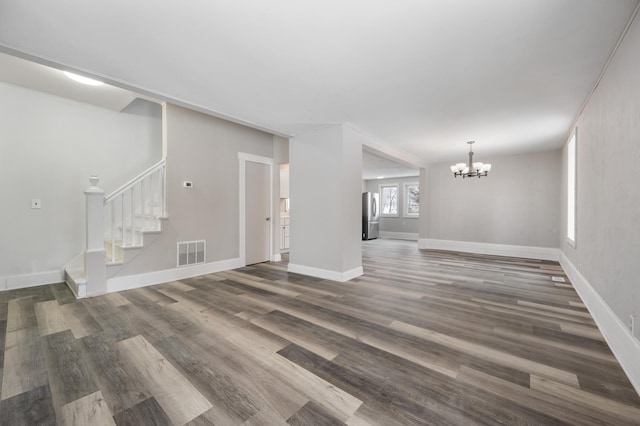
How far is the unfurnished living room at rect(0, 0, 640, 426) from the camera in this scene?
1.64 metres

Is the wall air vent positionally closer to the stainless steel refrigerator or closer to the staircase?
the staircase

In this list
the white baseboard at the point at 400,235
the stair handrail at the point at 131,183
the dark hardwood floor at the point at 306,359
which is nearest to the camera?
the dark hardwood floor at the point at 306,359

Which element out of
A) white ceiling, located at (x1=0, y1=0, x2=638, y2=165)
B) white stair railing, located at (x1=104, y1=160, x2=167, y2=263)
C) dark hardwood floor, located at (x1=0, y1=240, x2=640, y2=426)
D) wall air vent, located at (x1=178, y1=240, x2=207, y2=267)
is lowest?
dark hardwood floor, located at (x1=0, y1=240, x2=640, y2=426)

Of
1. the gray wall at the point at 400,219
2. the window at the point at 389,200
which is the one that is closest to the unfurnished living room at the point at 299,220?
the gray wall at the point at 400,219

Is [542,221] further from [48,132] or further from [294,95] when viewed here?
[48,132]

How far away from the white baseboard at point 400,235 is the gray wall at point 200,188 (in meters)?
7.18

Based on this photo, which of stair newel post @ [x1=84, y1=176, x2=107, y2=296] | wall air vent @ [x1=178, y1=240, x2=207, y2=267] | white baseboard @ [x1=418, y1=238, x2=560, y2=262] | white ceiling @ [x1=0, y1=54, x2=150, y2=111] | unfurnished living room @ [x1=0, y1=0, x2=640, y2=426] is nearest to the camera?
unfurnished living room @ [x1=0, y1=0, x2=640, y2=426]

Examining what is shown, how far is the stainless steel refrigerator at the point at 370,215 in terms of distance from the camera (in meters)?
10.0

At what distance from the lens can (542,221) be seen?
6.08 metres

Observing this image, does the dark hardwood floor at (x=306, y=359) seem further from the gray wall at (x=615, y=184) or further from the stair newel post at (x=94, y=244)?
the gray wall at (x=615, y=184)

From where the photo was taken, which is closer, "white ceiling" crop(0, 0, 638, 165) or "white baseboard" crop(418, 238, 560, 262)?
"white ceiling" crop(0, 0, 638, 165)

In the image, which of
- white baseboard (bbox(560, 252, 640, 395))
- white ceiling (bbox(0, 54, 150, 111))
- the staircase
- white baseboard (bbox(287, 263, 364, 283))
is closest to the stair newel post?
the staircase

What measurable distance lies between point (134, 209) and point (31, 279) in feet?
5.16

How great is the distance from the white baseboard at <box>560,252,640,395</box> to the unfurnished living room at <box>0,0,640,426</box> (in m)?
0.03
